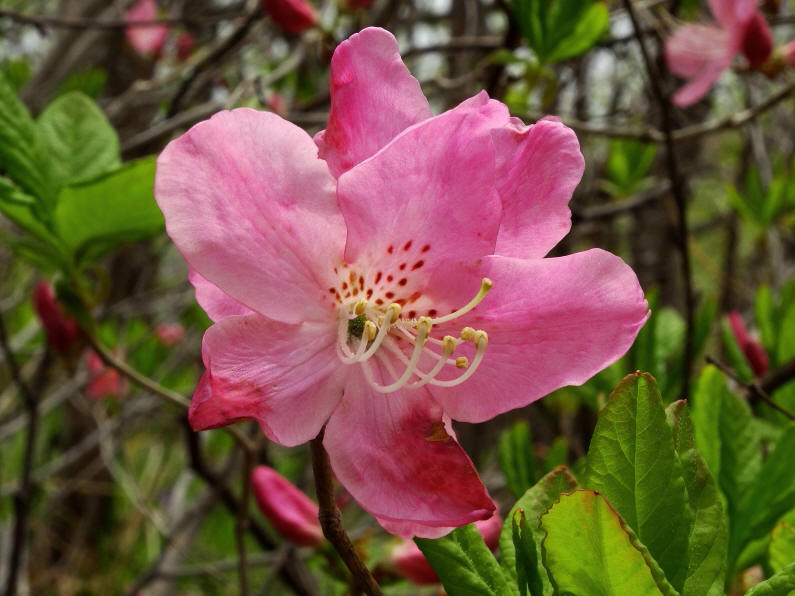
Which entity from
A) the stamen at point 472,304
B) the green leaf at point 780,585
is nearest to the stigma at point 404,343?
the stamen at point 472,304

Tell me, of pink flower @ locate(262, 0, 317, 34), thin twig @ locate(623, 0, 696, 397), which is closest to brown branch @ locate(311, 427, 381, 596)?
thin twig @ locate(623, 0, 696, 397)

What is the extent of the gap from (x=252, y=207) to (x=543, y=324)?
242 millimetres

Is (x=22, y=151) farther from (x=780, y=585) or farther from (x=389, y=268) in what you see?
(x=780, y=585)

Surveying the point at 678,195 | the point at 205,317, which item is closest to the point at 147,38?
the point at 205,317

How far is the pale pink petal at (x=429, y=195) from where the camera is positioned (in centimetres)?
65

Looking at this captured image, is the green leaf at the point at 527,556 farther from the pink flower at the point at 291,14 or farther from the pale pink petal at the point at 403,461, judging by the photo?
the pink flower at the point at 291,14

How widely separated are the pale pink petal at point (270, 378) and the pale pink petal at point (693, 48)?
1.63m

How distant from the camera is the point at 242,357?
667mm

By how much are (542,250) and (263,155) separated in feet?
0.75

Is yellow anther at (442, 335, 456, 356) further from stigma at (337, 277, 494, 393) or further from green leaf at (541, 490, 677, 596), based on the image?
green leaf at (541, 490, 677, 596)

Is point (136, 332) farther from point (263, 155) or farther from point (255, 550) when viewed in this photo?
point (263, 155)

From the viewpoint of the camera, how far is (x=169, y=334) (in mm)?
2855

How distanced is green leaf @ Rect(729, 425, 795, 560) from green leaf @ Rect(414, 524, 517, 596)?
0.29 m

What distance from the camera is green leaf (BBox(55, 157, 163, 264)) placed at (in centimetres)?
99
